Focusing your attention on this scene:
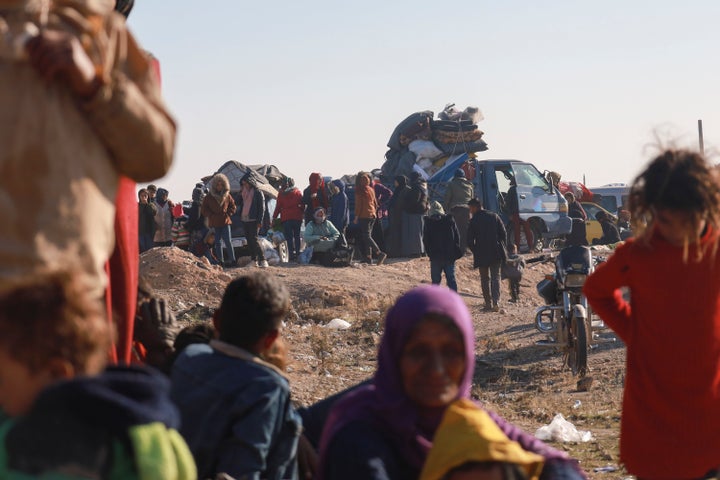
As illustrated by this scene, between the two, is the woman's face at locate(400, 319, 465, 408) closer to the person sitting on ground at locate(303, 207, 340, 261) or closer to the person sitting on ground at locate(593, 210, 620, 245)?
the person sitting on ground at locate(303, 207, 340, 261)

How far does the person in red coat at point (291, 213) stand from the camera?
23484mm

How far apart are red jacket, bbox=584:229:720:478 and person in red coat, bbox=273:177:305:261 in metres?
19.1

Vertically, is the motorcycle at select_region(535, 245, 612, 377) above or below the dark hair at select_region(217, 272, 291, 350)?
below

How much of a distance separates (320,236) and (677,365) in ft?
60.9

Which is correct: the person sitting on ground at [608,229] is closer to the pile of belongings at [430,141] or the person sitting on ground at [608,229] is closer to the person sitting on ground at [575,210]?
the person sitting on ground at [575,210]

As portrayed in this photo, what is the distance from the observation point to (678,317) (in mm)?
4391

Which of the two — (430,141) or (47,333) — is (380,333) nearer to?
(47,333)

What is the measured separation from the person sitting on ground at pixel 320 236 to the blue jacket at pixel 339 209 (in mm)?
1899

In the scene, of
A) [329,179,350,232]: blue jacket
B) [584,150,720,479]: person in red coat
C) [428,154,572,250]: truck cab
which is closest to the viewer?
[584,150,720,479]: person in red coat

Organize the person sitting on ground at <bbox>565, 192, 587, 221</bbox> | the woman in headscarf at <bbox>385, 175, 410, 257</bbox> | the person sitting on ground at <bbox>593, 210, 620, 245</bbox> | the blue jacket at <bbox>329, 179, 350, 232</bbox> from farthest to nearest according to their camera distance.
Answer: the person sitting on ground at <bbox>565, 192, 587, 221</bbox> → the person sitting on ground at <bbox>593, 210, 620, 245</bbox> → the blue jacket at <bbox>329, 179, 350, 232</bbox> → the woman in headscarf at <bbox>385, 175, 410, 257</bbox>

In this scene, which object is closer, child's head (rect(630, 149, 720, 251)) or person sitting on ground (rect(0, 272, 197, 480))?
person sitting on ground (rect(0, 272, 197, 480))

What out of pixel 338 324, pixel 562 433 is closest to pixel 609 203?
pixel 338 324

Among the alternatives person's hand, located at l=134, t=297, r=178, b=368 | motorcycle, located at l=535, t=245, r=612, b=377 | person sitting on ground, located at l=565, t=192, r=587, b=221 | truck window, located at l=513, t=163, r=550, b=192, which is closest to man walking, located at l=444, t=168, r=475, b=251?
truck window, located at l=513, t=163, r=550, b=192

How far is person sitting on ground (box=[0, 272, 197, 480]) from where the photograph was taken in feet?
7.57
